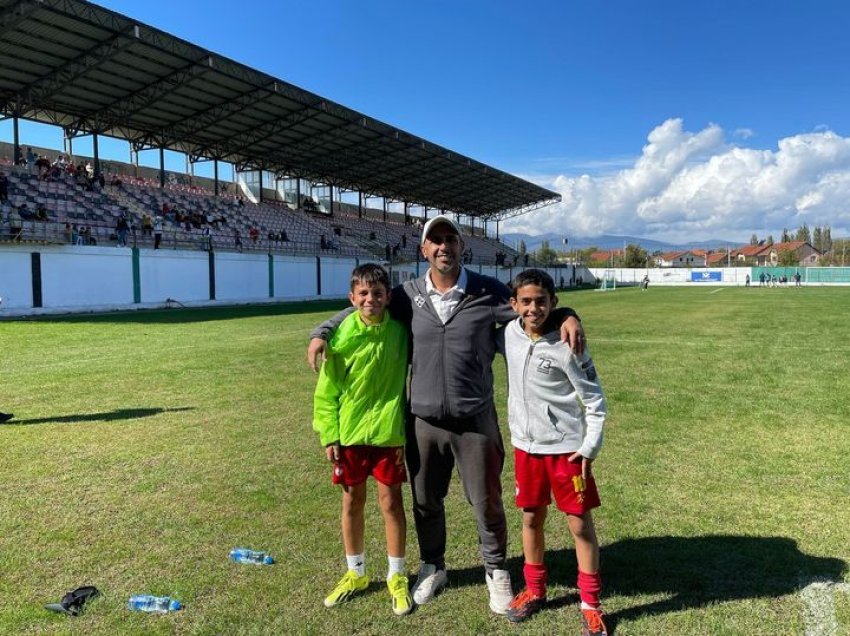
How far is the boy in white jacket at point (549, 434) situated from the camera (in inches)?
121

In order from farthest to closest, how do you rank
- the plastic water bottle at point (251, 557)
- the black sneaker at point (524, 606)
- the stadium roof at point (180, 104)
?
the stadium roof at point (180, 104), the plastic water bottle at point (251, 557), the black sneaker at point (524, 606)

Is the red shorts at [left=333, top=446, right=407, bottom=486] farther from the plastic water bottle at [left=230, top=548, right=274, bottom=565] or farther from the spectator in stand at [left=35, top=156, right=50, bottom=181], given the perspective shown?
the spectator in stand at [left=35, top=156, right=50, bottom=181]

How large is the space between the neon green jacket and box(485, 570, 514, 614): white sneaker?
0.89 m

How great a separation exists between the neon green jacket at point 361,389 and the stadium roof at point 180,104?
1095 inches

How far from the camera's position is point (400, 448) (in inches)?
134

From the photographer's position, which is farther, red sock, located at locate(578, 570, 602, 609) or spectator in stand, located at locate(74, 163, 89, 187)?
spectator in stand, located at locate(74, 163, 89, 187)

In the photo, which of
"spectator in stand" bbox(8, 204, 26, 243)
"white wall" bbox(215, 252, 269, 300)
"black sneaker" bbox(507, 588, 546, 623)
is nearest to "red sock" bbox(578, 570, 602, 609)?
"black sneaker" bbox(507, 588, 546, 623)

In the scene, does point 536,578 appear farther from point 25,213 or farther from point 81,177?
point 81,177

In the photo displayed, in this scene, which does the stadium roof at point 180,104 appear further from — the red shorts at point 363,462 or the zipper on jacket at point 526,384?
the zipper on jacket at point 526,384

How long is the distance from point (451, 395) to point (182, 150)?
Answer: 45.8 m

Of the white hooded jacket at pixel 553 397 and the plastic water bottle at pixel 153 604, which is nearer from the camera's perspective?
the white hooded jacket at pixel 553 397

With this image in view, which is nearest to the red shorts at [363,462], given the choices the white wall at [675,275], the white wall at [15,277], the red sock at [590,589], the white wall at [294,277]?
the red sock at [590,589]

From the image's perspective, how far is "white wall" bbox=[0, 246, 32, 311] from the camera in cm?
2417

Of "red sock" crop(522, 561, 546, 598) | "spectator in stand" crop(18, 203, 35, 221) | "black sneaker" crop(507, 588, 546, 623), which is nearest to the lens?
"black sneaker" crop(507, 588, 546, 623)
